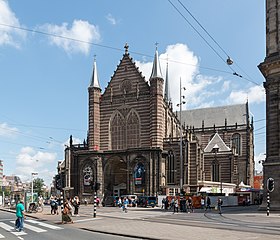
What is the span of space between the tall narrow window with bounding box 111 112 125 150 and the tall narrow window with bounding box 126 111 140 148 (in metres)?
1.13

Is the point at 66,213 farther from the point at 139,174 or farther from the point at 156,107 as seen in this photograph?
the point at 156,107

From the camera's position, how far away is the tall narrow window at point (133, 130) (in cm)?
6594

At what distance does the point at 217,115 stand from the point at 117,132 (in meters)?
40.2

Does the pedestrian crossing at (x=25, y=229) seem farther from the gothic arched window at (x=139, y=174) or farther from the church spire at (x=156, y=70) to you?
the church spire at (x=156, y=70)

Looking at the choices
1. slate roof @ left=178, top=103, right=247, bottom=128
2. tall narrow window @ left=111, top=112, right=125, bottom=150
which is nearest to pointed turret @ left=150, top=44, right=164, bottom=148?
tall narrow window @ left=111, top=112, right=125, bottom=150

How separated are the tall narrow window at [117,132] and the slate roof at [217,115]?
3705 centimetres

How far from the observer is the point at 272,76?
36.4 m

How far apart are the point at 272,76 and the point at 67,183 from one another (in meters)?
48.6

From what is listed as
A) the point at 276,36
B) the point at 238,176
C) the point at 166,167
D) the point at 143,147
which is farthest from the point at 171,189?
the point at 276,36

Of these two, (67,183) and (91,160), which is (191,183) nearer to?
(91,160)

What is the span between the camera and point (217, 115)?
10106cm

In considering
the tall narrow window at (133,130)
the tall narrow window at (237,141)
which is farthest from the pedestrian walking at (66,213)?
the tall narrow window at (237,141)

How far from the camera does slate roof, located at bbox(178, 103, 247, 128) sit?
322ft

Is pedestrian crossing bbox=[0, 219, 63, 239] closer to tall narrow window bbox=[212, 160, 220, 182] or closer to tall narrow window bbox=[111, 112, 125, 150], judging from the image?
tall narrow window bbox=[111, 112, 125, 150]
